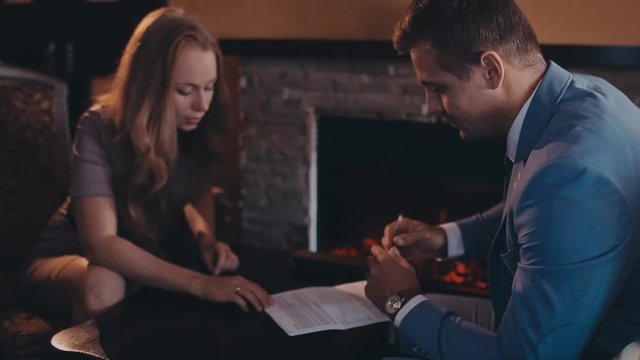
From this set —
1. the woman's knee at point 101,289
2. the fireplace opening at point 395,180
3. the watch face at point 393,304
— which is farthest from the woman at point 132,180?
the fireplace opening at point 395,180

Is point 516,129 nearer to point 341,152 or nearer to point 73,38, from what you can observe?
point 341,152

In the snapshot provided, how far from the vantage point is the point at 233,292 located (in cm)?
160

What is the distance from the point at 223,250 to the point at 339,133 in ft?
3.35

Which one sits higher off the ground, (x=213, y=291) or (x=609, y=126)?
(x=609, y=126)

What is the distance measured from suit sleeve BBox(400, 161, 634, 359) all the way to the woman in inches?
30.7

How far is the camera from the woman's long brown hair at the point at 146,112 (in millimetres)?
1851

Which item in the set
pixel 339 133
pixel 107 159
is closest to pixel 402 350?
pixel 107 159

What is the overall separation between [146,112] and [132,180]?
0.17m

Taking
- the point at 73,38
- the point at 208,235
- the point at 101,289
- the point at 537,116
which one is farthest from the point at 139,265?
the point at 73,38

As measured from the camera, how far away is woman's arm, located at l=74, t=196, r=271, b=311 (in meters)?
Answer: 1.61

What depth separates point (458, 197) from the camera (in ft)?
8.71

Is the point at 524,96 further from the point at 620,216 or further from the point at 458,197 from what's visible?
the point at 458,197

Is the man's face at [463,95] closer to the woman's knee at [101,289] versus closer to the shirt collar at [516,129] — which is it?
the shirt collar at [516,129]

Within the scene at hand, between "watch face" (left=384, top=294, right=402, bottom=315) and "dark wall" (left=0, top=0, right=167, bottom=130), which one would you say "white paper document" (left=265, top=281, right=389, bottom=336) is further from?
"dark wall" (left=0, top=0, right=167, bottom=130)
